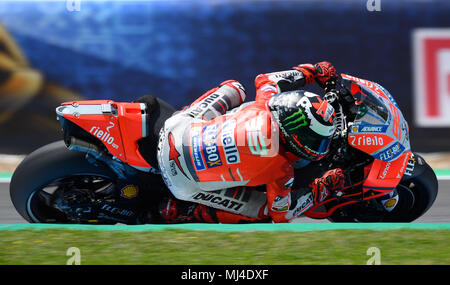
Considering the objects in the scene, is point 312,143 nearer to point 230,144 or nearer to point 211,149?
point 230,144

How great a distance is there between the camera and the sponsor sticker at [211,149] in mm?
4309

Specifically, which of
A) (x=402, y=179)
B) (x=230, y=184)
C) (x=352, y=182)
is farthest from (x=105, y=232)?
(x=402, y=179)

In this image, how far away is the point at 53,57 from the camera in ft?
24.1

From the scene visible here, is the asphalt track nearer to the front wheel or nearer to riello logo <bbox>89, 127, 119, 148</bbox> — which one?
the front wheel

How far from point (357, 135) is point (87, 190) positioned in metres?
1.84

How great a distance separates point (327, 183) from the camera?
4.41 metres

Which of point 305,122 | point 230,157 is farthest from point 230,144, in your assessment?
point 305,122

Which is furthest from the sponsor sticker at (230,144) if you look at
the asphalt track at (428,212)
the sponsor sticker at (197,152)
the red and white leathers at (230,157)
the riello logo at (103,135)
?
the asphalt track at (428,212)

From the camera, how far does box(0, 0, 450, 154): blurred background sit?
23.6 ft

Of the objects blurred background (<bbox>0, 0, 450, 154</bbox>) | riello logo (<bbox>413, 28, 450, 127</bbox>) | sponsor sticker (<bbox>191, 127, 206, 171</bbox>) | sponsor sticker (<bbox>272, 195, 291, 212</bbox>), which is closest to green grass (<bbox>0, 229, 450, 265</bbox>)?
sponsor sticker (<bbox>272, 195, 291, 212</bbox>)

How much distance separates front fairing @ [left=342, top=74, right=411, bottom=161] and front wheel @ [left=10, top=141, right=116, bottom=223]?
1661 millimetres
